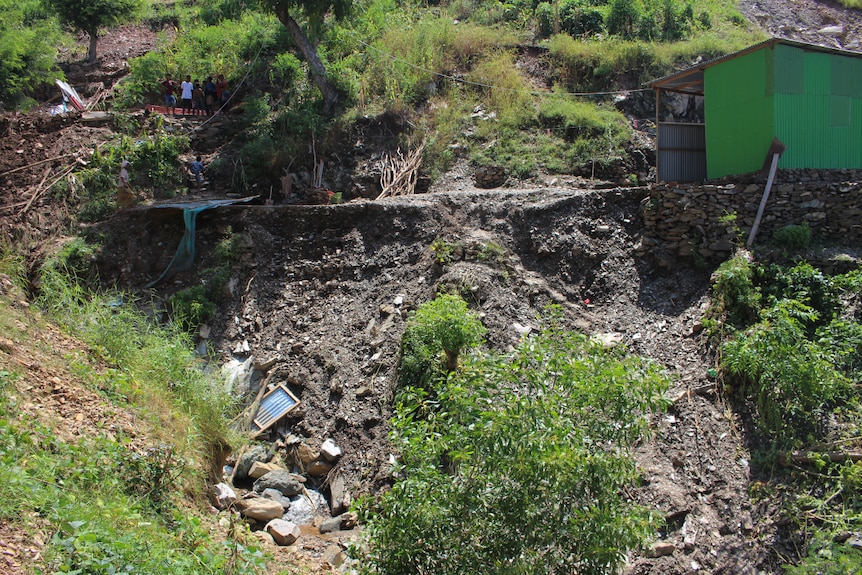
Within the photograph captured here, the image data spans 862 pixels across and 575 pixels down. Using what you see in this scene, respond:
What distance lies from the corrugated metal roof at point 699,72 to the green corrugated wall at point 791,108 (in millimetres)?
84

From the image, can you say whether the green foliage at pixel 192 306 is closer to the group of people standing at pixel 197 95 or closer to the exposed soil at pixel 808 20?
the group of people standing at pixel 197 95

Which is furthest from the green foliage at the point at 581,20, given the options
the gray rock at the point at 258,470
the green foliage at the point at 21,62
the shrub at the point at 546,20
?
the gray rock at the point at 258,470

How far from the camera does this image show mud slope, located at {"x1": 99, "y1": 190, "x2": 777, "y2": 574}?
7375 millimetres

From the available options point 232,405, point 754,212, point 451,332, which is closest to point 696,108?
point 754,212

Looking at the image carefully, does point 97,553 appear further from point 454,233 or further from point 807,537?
point 454,233

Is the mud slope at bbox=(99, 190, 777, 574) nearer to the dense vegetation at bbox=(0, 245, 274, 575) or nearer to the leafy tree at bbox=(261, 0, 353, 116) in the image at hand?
the dense vegetation at bbox=(0, 245, 274, 575)

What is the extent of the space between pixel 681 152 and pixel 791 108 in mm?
1932

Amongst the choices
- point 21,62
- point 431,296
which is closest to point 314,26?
point 21,62

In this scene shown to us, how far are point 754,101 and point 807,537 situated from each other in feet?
20.0

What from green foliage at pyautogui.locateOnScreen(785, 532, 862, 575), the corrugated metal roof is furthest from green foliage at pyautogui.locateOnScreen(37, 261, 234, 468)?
the corrugated metal roof

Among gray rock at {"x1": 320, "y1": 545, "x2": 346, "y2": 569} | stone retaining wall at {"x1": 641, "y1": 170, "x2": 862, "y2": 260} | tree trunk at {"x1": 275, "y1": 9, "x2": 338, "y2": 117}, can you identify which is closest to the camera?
gray rock at {"x1": 320, "y1": 545, "x2": 346, "y2": 569}

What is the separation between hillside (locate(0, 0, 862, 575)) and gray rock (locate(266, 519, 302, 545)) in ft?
0.39

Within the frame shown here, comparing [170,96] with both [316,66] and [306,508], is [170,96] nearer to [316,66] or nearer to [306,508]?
[316,66]

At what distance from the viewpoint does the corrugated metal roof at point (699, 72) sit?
31.3 ft
